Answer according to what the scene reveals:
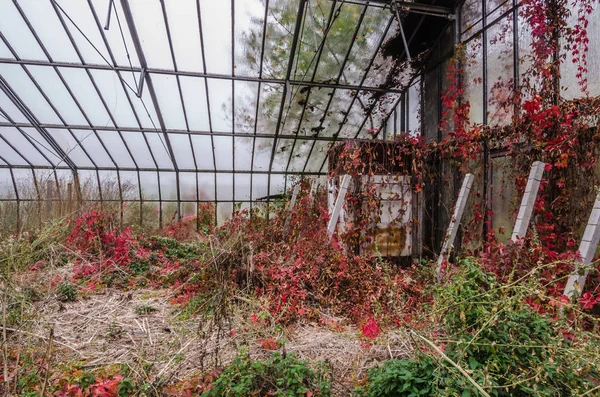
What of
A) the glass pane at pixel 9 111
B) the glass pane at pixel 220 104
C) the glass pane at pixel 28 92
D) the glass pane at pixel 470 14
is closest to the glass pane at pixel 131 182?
the glass pane at pixel 28 92

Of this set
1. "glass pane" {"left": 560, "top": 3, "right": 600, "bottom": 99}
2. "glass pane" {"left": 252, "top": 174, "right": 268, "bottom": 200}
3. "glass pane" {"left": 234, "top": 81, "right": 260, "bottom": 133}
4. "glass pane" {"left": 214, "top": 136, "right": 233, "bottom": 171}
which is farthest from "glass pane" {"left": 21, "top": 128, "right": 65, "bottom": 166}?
"glass pane" {"left": 560, "top": 3, "right": 600, "bottom": 99}

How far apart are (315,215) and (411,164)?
1.97 metres

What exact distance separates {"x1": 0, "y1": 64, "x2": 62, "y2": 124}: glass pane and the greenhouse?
0.06 meters

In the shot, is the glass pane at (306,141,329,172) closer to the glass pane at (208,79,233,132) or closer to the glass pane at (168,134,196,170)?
the glass pane at (208,79,233,132)

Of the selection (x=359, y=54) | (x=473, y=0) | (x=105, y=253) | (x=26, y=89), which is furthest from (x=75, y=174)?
(x=473, y=0)

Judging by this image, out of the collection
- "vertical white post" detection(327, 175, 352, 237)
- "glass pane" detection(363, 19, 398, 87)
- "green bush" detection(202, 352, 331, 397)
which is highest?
"glass pane" detection(363, 19, 398, 87)

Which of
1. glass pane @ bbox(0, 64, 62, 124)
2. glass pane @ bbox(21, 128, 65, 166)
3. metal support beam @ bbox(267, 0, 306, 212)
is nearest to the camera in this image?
metal support beam @ bbox(267, 0, 306, 212)

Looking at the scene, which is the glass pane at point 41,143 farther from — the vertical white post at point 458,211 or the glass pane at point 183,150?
the vertical white post at point 458,211

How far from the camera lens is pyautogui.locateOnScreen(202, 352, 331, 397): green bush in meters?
2.14

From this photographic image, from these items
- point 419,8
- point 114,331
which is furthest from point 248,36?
point 114,331

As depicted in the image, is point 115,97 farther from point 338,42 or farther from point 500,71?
point 500,71

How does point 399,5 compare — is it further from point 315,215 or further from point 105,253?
point 105,253

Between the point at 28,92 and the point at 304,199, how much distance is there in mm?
6815

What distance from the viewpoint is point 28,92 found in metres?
7.92
